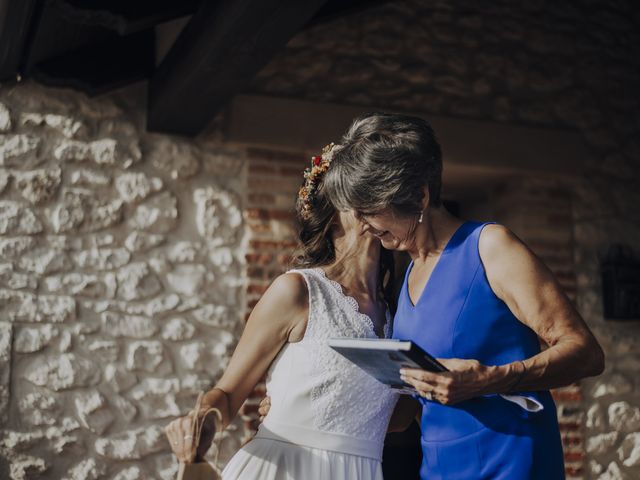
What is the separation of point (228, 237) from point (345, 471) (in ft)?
6.98

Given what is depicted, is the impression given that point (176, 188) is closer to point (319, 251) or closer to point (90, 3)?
point (90, 3)

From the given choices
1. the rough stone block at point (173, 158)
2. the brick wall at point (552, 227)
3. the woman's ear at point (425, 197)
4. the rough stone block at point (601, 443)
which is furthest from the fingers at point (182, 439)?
the rough stone block at point (601, 443)

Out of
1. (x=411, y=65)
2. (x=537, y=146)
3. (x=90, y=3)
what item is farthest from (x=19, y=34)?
(x=537, y=146)

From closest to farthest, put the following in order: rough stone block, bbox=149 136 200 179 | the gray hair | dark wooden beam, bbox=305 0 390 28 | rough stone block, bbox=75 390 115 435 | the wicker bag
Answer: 1. the wicker bag
2. the gray hair
3. rough stone block, bbox=75 390 115 435
4. rough stone block, bbox=149 136 200 179
5. dark wooden beam, bbox=305 0 390 28

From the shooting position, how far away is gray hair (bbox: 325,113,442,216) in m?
1.97

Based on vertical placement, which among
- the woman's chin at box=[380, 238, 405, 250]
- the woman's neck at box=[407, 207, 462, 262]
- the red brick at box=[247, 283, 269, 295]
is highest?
the woman's neck at box=[407, 207, 462, 262]

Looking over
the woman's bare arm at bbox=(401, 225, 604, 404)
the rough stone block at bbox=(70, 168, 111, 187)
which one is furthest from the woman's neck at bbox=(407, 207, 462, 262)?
the rough stone block at bbox=(70, 168, 111, 187)

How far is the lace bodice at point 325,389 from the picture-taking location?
7.41 ft

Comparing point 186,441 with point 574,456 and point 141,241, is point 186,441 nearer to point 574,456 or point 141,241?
point 141,241

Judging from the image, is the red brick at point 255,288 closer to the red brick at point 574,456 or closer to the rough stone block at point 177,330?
the rough stone block at point 177,330

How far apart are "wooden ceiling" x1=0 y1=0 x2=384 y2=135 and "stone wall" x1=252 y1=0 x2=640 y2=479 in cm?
28

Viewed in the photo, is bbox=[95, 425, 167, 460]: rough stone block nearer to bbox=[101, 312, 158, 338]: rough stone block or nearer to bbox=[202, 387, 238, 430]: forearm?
bbox=[101, 312, 158, 338]: rough stone block

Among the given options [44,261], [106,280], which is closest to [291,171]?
[106,280]

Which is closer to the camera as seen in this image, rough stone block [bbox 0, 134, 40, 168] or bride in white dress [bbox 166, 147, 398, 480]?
bride in white dress [bbox 166, 147, 398, 480]
